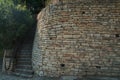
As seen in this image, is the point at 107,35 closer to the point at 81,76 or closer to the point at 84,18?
the point at 84,18

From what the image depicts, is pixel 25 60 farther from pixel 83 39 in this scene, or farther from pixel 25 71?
pixel 83 39

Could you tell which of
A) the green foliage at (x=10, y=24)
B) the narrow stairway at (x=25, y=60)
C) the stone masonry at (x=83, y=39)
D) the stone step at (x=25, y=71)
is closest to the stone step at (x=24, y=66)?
the narrow stairway at (x=25, y=60)

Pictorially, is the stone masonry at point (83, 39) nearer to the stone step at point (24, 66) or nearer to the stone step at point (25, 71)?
the stone step at point (25, 71)

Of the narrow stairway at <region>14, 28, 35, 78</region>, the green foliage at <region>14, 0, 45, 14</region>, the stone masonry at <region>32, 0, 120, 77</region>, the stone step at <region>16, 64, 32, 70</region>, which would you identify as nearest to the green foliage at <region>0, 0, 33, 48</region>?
the narrow stairway at <region>14, 28, 35, 78</region>

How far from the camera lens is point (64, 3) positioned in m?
8.81

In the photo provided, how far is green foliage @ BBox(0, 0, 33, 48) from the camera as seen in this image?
10695 millimetres

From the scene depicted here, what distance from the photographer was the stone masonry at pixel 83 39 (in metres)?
8.31

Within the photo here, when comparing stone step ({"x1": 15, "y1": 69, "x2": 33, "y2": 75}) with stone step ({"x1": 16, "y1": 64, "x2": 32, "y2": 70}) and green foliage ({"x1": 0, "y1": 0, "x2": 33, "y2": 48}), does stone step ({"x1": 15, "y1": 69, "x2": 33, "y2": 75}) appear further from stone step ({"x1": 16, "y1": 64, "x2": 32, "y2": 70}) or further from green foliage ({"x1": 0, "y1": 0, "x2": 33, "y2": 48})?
green foliage ({"x1": 0, "y1": 0, "x2": 33, "y2": 48})

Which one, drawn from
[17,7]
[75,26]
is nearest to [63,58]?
[75,26]

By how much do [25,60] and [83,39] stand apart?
408 cm

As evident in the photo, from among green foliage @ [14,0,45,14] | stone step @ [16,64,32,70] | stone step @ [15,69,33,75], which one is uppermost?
green foliage @ [14,0,45,14]

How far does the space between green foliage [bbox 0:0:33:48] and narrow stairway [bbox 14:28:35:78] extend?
0.86m

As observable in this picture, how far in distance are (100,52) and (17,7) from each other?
5.08 metres

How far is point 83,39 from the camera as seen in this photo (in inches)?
336
